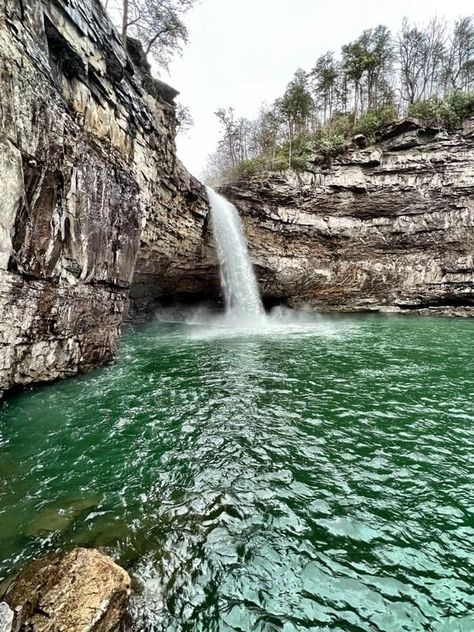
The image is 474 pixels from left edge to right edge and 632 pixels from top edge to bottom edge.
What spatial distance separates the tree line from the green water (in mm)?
18828

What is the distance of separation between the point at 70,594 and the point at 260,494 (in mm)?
1994

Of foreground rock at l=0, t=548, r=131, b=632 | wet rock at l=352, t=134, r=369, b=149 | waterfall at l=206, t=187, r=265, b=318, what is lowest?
foreground rock at l=0, t=548, r=131, b=632

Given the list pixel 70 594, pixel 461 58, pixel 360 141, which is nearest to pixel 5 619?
pixel 70 594

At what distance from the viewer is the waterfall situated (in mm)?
18034

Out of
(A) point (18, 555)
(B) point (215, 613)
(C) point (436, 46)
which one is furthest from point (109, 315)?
(C) point (436, 46)

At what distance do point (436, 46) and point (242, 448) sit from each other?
37142mm

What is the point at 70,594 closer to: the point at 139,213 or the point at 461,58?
the point at 139,213

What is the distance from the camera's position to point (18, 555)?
2738 mm

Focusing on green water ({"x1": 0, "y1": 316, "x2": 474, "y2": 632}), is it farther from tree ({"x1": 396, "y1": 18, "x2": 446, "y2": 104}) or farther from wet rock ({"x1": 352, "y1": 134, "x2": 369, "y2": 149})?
tree ({"x1": 396, "y1": 18, "x2": 446, "y2": 104})

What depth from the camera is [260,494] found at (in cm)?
354

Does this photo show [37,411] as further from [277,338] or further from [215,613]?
[277,338]

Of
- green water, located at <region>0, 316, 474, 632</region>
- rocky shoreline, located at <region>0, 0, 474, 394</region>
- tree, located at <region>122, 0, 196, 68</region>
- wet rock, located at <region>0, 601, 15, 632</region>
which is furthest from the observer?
tree, located at <region>122, 0, 196, 68</region>

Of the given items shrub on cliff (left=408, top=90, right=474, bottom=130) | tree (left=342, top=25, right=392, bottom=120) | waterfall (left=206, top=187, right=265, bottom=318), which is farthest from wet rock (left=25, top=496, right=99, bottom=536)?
tree (left=342, top=25, right=392, bottom=120)

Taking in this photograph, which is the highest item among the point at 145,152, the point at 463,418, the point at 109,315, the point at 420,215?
the point at 145,152
